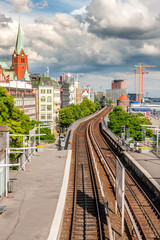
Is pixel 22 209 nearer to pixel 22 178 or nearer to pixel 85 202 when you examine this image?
pixel 85 202

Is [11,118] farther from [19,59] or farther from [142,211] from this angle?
[19,59]

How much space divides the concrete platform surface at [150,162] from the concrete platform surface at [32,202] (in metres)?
9.18

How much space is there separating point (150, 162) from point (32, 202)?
17389 mm

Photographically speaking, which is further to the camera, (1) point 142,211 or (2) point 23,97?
(2) point 23,97

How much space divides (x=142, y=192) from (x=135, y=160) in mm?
9840

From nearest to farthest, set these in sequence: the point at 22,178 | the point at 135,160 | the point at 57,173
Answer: the point at 22,178
the point at 57,173
the point at 135,160

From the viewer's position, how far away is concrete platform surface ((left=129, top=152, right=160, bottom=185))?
89.5ft

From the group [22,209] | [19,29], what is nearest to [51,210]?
[22,209]

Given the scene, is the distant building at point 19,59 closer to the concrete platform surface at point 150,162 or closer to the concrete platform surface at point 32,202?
the concrete platform surface at point 150,162

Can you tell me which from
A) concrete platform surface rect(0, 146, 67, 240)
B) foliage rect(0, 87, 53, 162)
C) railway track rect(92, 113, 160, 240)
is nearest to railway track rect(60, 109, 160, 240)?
railway track rect(92, 113, 160, 240)

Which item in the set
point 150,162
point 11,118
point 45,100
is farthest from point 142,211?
point 45,100

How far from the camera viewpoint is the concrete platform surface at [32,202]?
15.5 meters

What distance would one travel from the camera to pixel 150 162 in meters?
32.7

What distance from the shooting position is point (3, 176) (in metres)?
21.3
